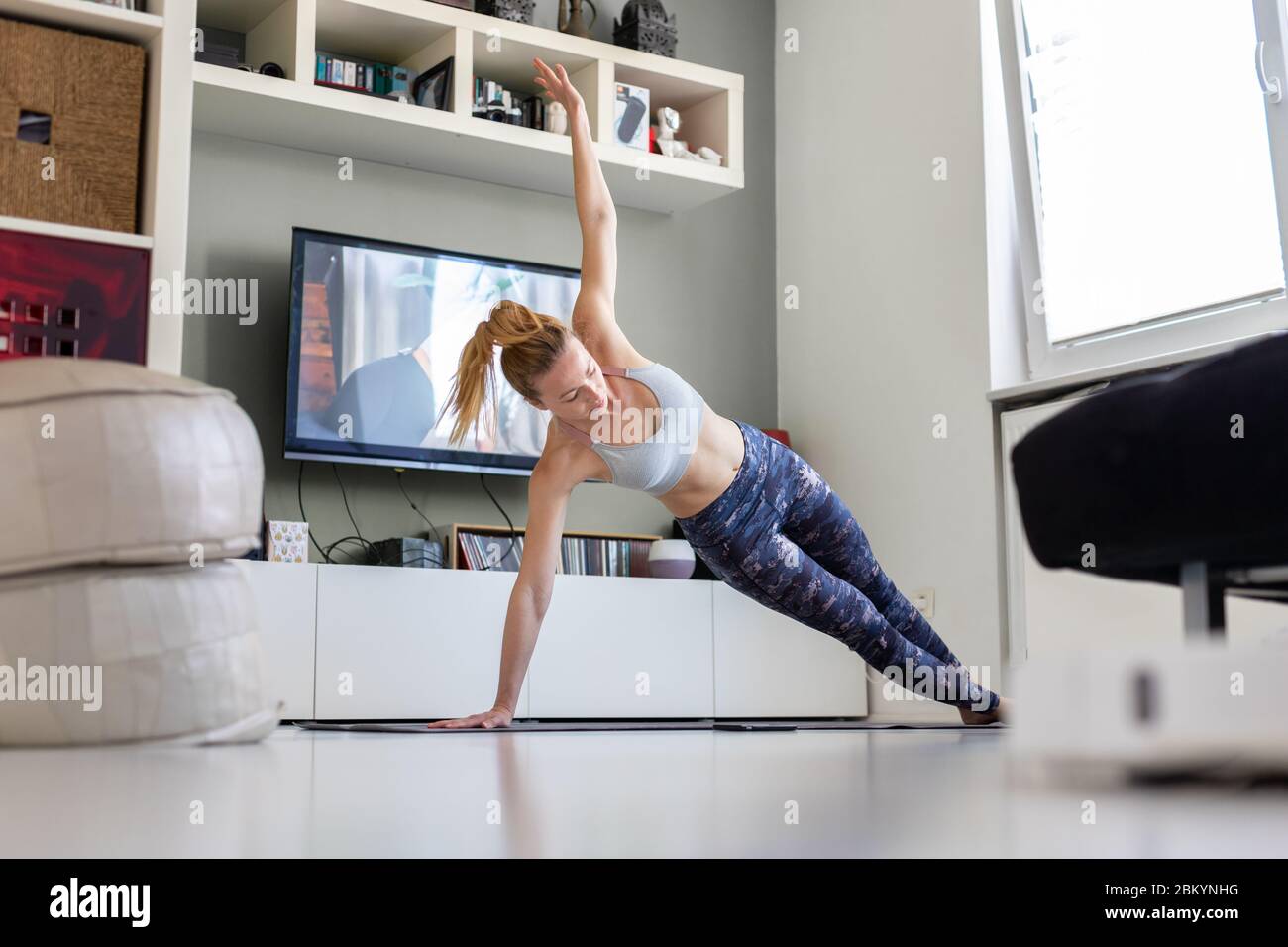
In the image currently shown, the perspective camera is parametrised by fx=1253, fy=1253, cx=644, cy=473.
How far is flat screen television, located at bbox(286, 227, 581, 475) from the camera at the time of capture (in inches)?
172

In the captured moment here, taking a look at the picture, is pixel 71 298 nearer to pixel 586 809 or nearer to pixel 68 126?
pixel 68 126

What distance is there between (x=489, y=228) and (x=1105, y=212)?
2.36 meters

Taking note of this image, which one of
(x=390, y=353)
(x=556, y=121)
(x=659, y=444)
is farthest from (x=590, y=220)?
(x=556, y=121)

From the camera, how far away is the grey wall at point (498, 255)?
455cm

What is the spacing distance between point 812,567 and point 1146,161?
2.03 metres

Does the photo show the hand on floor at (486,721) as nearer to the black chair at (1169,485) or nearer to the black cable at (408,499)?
the black cable at (408,499)

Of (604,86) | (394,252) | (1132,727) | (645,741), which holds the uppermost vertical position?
(604,86)

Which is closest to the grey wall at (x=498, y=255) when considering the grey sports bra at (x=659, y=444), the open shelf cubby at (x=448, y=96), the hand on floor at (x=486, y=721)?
the open shelf cubby at (x=448, y=96)

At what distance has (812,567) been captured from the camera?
3025mm

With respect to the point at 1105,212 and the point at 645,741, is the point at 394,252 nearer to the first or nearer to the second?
the point at 1105,212

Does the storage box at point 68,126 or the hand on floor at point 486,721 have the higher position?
the storage box at point 68,126

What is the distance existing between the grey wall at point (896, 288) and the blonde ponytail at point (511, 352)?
2328 mm
